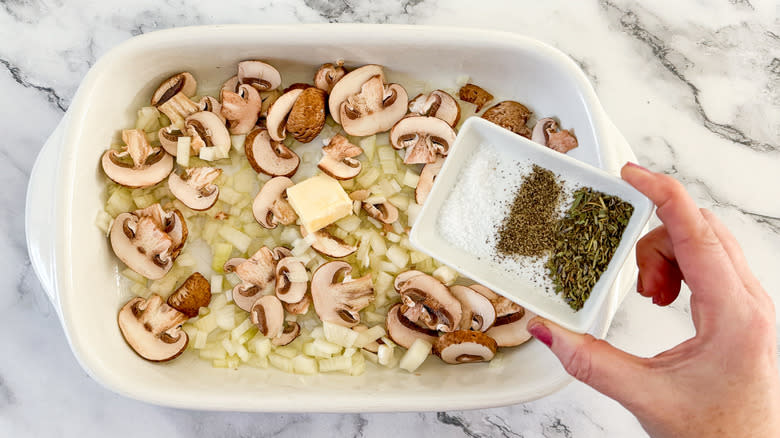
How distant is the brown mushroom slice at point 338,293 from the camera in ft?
5.07

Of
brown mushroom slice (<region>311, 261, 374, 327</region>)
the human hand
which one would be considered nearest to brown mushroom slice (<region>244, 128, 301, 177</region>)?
brown mushroom slice (<region>311, 261, 374, 327</region>)

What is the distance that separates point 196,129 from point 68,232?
0.42 metres

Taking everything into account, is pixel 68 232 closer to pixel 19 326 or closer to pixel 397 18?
pixel 19 326

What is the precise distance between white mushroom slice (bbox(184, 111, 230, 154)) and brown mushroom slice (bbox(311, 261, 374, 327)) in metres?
0.45

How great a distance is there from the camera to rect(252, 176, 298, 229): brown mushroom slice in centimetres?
158

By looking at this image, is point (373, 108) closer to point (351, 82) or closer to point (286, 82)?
point (351, 82)

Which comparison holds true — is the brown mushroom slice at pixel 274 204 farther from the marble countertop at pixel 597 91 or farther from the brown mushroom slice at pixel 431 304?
the marble countertop at pixel 597 91

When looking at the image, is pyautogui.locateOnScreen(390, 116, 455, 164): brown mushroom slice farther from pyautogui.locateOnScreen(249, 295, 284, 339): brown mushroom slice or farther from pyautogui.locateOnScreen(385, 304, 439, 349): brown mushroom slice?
pyautogui.locateOnScreen(249, 295, 284, 339): brown mushroom slice

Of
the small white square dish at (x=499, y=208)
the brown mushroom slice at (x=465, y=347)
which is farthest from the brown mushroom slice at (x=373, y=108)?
the brown mushroom slice at (x=465, y=347)

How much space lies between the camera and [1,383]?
1720 mm

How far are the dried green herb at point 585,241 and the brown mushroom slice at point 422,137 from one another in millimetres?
445

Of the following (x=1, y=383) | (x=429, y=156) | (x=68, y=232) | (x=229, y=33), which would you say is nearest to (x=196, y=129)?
(x=229, y=33)

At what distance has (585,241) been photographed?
4.05ft

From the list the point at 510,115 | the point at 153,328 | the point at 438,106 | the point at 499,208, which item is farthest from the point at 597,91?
the point at 153,328
